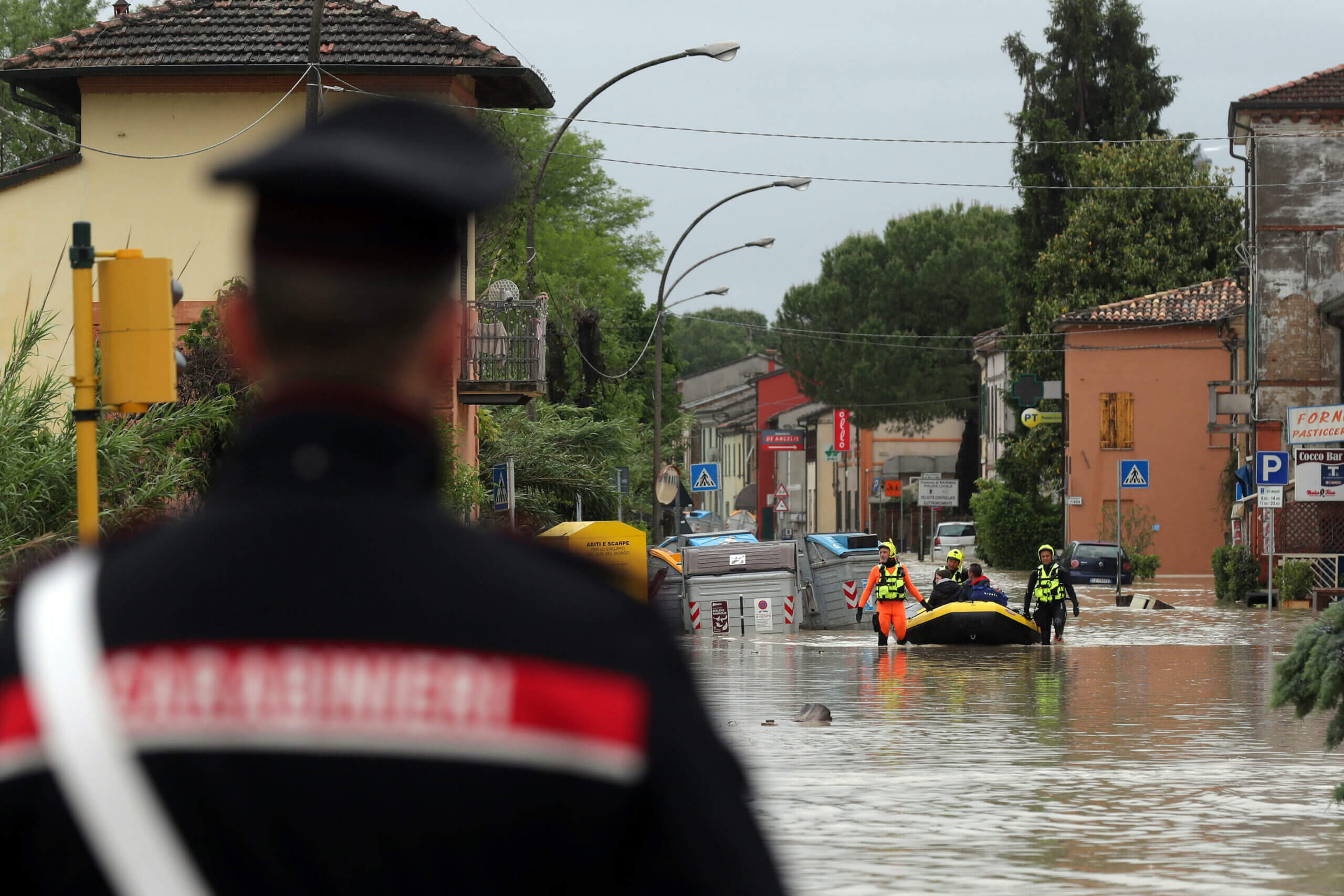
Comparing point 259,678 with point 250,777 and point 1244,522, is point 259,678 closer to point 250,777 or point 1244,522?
point 250,777

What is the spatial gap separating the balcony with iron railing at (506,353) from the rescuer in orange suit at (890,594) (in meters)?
5.89

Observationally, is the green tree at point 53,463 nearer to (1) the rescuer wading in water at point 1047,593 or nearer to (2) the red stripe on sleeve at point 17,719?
(2) the red stripe on sleeve at point 17,719

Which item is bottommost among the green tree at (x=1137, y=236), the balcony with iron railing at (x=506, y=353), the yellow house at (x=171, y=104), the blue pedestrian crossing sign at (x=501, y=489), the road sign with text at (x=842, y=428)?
the blue pedestrian crossing sign at (x=501, y=489)

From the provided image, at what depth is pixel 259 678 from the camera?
1.64m

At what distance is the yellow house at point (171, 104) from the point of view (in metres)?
27.8

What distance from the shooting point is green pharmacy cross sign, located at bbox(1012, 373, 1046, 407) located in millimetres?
62344

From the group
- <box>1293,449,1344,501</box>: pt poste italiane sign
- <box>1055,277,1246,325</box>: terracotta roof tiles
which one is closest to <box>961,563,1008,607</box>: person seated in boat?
<box>1293,449,1344,501</box>: pt poste italiane sign

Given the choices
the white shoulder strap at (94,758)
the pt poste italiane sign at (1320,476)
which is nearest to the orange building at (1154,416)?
the pt poste italiane sign at (1320,476)

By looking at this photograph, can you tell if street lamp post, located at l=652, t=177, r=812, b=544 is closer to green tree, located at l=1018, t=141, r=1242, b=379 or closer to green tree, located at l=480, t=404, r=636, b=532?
green tree, located at l=480, t=404, r=636, b=532

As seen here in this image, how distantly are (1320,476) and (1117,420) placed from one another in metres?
28.5

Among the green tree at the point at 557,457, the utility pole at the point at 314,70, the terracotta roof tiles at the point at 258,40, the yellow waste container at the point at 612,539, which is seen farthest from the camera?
the green tree at the point at 557,457

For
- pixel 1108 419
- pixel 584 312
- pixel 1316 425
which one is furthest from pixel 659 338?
pixel 1108 419

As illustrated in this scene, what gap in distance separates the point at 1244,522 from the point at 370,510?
154 ft

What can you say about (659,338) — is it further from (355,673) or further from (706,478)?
(355,673)
